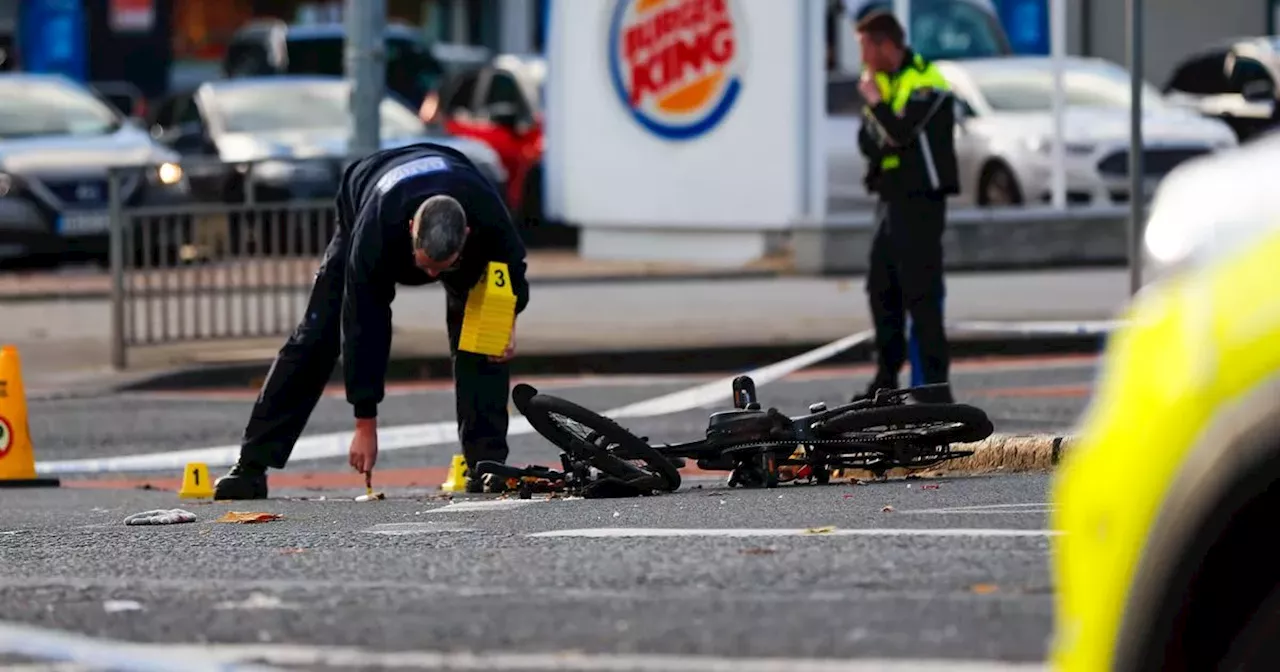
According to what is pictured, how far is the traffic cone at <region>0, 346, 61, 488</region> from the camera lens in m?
10.1

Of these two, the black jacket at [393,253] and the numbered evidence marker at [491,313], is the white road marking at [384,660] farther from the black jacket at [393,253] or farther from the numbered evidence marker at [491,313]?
the numbered evidence marker at [491,313]

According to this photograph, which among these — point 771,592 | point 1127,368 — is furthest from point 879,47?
point 1127,368

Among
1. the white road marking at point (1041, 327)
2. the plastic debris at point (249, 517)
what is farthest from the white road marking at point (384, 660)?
the white road marking at point (1041, 327)

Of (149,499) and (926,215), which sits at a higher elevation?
(926,215)

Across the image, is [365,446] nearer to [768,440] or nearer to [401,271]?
[401,271]

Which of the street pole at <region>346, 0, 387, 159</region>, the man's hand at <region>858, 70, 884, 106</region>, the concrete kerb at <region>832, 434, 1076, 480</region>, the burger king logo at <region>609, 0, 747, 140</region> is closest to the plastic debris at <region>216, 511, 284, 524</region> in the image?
the concrete kerb at <region>832, 434, 1076, 480</region>

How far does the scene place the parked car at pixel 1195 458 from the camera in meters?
3.18

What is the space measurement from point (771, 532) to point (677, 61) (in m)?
14.0

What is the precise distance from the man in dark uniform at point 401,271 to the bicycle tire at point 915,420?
3.81 ft

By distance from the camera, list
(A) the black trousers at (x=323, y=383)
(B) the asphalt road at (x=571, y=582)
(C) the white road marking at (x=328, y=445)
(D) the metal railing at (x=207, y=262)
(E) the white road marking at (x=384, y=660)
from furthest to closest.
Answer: (D) the metal railing at (x=207, y=262), (C) the white road marking at (x=328, y=445), (A) the black trousers at (x=323, y=383), (B) the asphalt road at (x=571, y=582), (E) the white road marking at (x=384, y=660)

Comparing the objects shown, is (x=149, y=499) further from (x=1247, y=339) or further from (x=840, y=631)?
(x=1247, y=339)

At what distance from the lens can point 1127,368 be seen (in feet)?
11.2

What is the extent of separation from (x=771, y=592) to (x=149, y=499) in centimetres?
477

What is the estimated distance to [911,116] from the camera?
1095 centimetres
